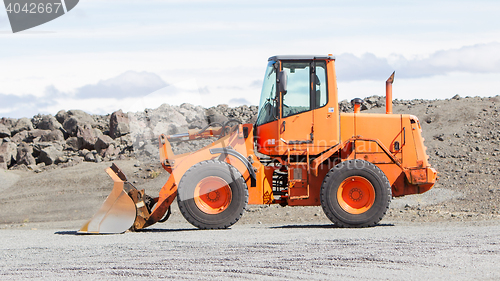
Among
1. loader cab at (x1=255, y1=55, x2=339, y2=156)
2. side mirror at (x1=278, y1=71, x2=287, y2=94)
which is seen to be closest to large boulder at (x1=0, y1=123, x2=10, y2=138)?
loader cab at (x1=255, y1=55, x2=339, y2=156)

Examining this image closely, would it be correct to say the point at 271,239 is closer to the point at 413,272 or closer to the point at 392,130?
the point at 413,272

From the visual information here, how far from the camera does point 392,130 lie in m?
11.0

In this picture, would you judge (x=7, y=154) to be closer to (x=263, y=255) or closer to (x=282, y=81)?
(x=282, y=81)

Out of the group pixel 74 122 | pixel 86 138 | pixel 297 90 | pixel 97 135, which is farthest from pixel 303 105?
pixel 74 122

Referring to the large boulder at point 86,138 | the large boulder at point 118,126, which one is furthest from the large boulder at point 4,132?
the large boulder at point 118,126

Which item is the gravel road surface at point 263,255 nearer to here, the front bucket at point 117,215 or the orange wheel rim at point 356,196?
the front bucket at point 117,215

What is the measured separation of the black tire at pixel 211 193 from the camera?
10.2 meters

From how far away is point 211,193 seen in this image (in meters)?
10.4

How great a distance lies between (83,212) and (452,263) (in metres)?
12.9

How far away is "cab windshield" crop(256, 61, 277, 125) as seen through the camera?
Result: 34.9 feet

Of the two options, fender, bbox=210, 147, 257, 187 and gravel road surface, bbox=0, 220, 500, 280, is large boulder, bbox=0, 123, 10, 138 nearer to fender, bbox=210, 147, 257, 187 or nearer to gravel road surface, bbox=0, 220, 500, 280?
gravel road surface, bbox=0, 220, 500, 280

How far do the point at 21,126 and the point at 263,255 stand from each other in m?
30.3

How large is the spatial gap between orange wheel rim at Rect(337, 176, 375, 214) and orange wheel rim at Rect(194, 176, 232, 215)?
2153mm

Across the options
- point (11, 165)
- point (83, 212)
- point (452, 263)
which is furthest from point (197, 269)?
point (11, 165)
